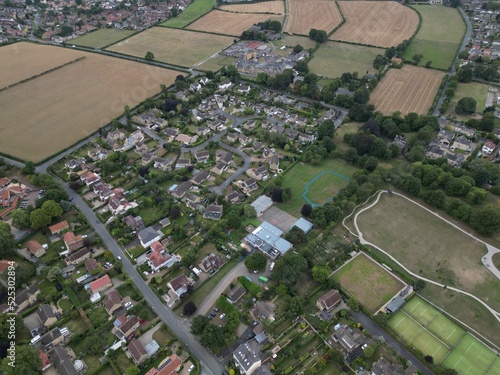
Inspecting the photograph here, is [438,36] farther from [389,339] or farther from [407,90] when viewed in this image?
[389,339]

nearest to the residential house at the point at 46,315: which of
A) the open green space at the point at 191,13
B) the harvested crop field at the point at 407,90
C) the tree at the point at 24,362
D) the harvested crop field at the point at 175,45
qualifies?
the tree at the point at 24,362

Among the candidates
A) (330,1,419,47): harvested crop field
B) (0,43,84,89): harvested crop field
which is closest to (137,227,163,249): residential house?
(0,43,84,89): harvested crop field

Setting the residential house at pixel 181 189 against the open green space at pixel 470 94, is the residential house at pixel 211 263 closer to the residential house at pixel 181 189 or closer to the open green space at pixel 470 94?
the residential house at pixel 181 189

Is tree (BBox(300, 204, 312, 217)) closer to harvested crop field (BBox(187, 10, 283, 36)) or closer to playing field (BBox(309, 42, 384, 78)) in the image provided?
playing field (BBox(309, 42, 384, 78))

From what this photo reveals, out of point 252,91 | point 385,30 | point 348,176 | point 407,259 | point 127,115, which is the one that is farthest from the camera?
point 385,30

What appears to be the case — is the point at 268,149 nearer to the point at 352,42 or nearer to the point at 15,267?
the point at 15,267

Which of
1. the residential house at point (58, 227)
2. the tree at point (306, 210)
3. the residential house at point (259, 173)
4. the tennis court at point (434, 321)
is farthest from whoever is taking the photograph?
the residential house at point (259, 173)

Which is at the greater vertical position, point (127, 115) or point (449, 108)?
point (127, 115)

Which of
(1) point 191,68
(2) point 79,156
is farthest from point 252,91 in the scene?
(2) point 79,156
